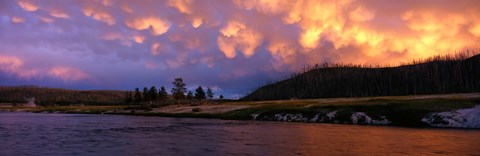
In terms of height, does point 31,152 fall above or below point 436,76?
below

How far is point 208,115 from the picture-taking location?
357ft

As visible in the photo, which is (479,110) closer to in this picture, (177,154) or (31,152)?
(177,154)

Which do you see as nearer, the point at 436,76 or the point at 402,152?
the point at 402,152

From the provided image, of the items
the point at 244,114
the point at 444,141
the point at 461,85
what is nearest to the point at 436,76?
the point at 461,85

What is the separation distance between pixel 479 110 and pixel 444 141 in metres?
31.1

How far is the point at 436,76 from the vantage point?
655 feet

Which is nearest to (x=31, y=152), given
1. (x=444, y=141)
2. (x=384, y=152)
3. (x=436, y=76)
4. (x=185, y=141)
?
(x=185, y=141)

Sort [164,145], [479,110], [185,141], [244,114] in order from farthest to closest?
[244,114] → [479,110] → [185,141] → [164,145]

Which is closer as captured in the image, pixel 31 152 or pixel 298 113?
pixel 31 152

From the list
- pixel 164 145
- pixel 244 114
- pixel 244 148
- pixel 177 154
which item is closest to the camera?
pixel 177 154

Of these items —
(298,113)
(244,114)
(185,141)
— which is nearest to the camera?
(185,141)

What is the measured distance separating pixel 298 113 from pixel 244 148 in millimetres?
56076

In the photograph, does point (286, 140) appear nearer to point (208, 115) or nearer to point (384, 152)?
point (384, 152)

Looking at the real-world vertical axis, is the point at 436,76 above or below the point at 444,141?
above
